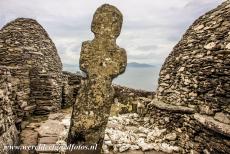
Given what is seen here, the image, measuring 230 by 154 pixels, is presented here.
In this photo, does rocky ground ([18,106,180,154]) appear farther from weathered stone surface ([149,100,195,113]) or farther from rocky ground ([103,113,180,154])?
weathered stone surface ([149,100,195,113])

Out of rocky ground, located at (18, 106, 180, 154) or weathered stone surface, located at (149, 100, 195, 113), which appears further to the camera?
weathered stone surface, located at (149, 100, 195, 113)

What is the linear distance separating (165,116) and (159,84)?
8.36 ft

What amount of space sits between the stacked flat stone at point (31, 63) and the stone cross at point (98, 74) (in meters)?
7.10

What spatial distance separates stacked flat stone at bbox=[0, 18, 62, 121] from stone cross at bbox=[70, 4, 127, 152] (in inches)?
280

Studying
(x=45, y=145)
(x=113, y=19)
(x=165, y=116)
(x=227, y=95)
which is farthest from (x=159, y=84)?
(x=113, y=19)

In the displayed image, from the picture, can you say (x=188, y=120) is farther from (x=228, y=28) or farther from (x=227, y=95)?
(x=228, y=28)

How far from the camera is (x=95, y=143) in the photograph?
4.65 m

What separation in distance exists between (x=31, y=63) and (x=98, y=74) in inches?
382

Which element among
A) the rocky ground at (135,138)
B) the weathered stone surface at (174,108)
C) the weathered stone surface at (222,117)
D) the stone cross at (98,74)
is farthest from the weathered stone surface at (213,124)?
the stone cross at (98,74)

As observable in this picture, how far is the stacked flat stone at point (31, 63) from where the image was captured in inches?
482

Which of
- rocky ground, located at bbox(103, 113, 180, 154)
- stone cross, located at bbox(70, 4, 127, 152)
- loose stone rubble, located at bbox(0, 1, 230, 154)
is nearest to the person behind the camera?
stone cross, located at bbox(70, 4, 127, 152)

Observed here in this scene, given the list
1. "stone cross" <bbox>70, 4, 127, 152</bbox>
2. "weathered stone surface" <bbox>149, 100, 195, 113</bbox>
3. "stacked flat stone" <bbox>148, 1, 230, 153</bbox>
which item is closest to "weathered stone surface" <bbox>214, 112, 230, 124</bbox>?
"stacked flat stone" <bbox>148, 1, 230, 153</bbox>

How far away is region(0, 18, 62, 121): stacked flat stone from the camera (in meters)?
12.2

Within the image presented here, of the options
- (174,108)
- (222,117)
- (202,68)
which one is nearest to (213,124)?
(222,117)
